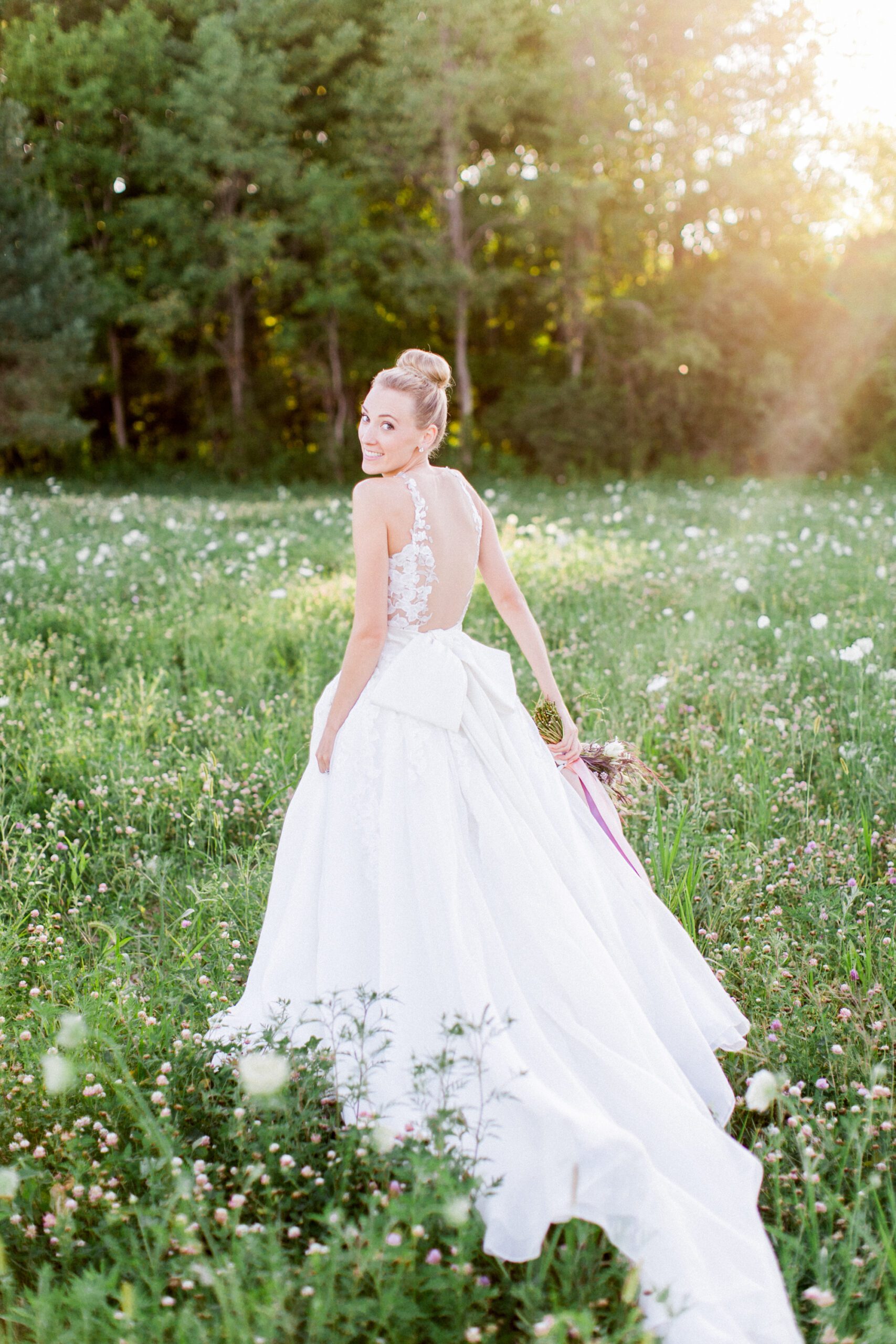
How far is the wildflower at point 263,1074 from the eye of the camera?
8.82 ft

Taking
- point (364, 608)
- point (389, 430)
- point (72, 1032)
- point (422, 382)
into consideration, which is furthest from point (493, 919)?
point (422, 382)

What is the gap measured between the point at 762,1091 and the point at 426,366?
2399 millimetres

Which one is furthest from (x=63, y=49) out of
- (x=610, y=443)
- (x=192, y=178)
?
(x=610, y=443)

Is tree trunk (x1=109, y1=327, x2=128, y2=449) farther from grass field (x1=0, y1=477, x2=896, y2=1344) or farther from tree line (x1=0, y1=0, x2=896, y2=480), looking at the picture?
grass field (x1=0, y1=477, x2=896, y2=1344)

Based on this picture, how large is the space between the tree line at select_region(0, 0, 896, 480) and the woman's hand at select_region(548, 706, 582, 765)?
25995mm

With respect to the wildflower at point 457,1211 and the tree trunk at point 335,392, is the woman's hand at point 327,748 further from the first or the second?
the tree trunk at point 335,392

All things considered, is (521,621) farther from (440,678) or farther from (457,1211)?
(457,1211)

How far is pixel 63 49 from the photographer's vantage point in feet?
98.4

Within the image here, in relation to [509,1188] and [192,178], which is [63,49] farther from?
[509,1188]

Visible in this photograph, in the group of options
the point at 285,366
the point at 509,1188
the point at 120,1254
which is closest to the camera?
the point at 120,1254

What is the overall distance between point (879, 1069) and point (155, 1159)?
1887mm

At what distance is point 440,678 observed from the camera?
314 centimetres

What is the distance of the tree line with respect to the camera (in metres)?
28.4

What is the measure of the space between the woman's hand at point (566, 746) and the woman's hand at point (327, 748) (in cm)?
82
